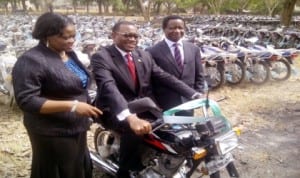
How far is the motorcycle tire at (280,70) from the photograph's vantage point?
827 centimetres

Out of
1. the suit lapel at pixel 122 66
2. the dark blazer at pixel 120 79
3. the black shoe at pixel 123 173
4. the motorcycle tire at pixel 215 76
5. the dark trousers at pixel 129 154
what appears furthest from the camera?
the motorcycle tire at pixel 215 76

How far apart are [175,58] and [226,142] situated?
1.33 metres

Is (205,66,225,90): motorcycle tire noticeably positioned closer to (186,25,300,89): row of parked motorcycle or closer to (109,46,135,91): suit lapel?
(186,25,300,89): row of parked motorcycle

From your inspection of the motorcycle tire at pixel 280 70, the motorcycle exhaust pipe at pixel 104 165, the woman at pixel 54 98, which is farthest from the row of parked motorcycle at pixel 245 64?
the woman at pixel 54 98

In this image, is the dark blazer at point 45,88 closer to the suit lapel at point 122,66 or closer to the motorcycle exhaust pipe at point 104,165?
the suit lapel at point 122,66

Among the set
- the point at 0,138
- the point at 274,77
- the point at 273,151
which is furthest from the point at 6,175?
the point at 274,77

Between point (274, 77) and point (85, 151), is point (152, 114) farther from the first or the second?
point (274, 77)

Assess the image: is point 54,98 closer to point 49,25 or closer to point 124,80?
point 49,25

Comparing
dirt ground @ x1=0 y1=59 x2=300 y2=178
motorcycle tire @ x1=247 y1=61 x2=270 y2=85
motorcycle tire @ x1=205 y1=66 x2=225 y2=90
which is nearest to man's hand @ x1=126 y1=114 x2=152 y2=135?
dirt ground @ x1=0 y1=59 x2=300 y2=178

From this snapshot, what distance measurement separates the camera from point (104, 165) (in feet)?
10.9

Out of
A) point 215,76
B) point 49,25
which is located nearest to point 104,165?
point 49,25

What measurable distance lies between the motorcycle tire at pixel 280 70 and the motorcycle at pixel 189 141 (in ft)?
20.3

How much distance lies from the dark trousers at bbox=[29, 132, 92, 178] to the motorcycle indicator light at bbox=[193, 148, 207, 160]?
0.73 meters

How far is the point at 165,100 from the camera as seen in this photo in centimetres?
344
